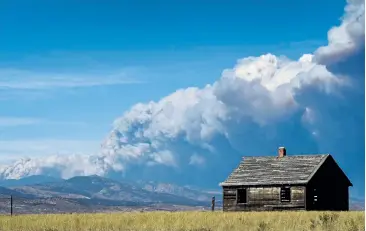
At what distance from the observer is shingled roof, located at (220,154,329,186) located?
61969mm

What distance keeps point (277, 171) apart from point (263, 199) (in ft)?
8.13

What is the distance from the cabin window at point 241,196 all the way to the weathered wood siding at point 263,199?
0.25 meters

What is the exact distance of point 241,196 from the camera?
64.3m

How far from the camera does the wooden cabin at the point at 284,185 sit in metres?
61.6

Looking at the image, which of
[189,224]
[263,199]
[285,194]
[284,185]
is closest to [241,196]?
[263,199]

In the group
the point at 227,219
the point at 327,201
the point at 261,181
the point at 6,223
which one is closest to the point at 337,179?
the point at 327,201

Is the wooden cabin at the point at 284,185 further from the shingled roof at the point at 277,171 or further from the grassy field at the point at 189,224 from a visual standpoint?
the grassy field at the point at 189,224

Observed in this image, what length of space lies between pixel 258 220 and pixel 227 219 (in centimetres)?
195

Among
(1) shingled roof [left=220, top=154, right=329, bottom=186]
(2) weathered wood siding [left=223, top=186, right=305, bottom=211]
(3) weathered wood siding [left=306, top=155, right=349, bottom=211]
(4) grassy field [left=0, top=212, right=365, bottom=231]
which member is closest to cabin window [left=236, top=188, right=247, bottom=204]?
(2) weathered wood siding [left=223, top=186, right=305, bottom=211]

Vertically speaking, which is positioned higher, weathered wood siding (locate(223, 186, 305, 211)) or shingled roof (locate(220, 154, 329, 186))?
shingled roof (locate(220, 154, 329, 186))

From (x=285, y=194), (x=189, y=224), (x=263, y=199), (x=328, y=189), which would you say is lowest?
(x=189, y=224)

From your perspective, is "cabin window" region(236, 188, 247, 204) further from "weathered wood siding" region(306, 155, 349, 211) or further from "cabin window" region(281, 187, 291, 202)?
"weathered wood siding" region(306, 155, 349, 211)

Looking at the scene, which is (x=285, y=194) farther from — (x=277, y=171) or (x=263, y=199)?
(x=277, y=171)

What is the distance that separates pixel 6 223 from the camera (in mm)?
36500
